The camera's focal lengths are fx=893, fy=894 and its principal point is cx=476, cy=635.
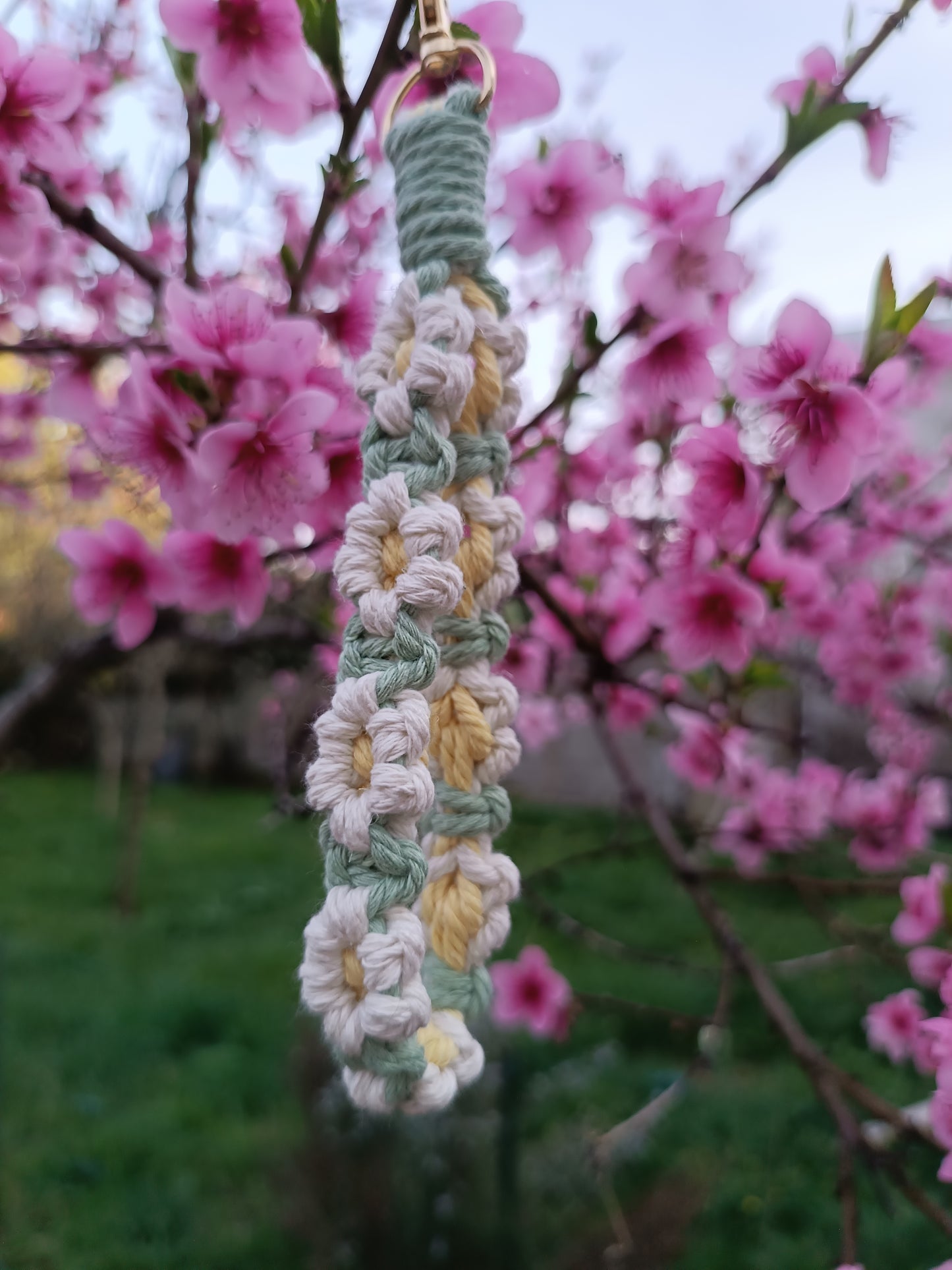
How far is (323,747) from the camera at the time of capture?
1.41 feet

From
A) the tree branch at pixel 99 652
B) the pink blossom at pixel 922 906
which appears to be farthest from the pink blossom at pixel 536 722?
the pink blossom at pixel 922 906

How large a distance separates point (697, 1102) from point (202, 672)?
6.41 m

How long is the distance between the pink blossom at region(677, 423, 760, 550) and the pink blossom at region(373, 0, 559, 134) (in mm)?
287

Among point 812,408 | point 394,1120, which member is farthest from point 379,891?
point 394,1120

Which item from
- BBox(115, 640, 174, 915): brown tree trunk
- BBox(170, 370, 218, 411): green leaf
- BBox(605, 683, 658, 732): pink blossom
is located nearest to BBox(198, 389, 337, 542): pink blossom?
BBox(170, 370, 218, 411): green leaf

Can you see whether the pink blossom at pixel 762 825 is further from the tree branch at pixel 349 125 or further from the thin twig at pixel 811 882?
the tree branch at pixel 349 125

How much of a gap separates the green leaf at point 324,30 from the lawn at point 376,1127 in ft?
1.92

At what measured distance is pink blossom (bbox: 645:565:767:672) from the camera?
95cm

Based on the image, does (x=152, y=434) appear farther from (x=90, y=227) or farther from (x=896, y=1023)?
(x=896, y=1023)

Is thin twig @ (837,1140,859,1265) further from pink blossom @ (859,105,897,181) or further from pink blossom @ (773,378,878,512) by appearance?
pink blossom @ (859,105,897,181)

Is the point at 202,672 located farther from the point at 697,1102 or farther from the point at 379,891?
the point at 379,891

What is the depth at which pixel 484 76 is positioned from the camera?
531 millimetres

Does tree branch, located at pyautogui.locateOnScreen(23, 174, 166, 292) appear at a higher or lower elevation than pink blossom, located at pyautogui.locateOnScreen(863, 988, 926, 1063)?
higher

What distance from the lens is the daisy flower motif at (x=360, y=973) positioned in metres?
0.39
